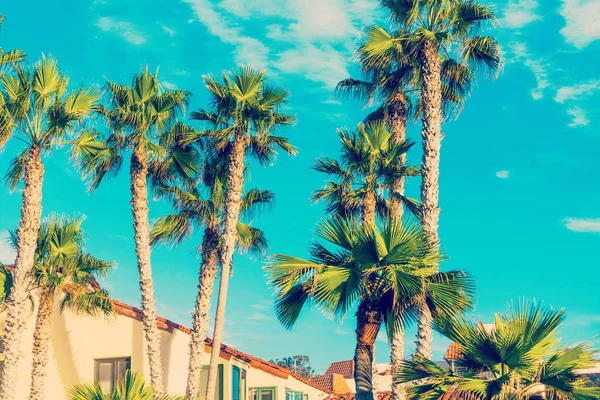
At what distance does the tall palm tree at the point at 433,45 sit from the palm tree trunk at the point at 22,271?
1208 cm

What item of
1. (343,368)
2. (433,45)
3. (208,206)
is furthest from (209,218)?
(343,368)

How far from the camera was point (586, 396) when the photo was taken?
1767 centimetres

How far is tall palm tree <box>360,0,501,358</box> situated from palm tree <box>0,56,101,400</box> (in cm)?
1061

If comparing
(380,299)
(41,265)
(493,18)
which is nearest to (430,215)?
(380,299)

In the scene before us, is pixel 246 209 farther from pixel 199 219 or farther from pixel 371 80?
pixel 371 80

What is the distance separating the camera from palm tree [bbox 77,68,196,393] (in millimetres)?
30578

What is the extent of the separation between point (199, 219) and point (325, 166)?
6261 millimetres

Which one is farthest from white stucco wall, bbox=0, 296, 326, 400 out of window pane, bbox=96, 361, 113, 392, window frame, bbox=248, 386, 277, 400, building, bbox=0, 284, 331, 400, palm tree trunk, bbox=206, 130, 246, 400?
palm tree trunk, bbox=206, 130, 246, 400

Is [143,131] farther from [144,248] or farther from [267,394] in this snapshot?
[267,394]

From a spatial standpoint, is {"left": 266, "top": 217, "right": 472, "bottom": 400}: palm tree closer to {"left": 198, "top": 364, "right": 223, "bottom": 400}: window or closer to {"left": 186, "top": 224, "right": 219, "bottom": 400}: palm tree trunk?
{"left": 186, "top": 224, "right": 219, "bottom": 400}: palm tree trunk

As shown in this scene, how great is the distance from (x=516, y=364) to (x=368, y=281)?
4.29m

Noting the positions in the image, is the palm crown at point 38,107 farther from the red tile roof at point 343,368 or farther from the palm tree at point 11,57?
the red tile roof at point 343,368

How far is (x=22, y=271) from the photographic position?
86.2 ft

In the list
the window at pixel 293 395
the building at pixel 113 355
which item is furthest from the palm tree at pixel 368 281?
the window at pixel 293 395
